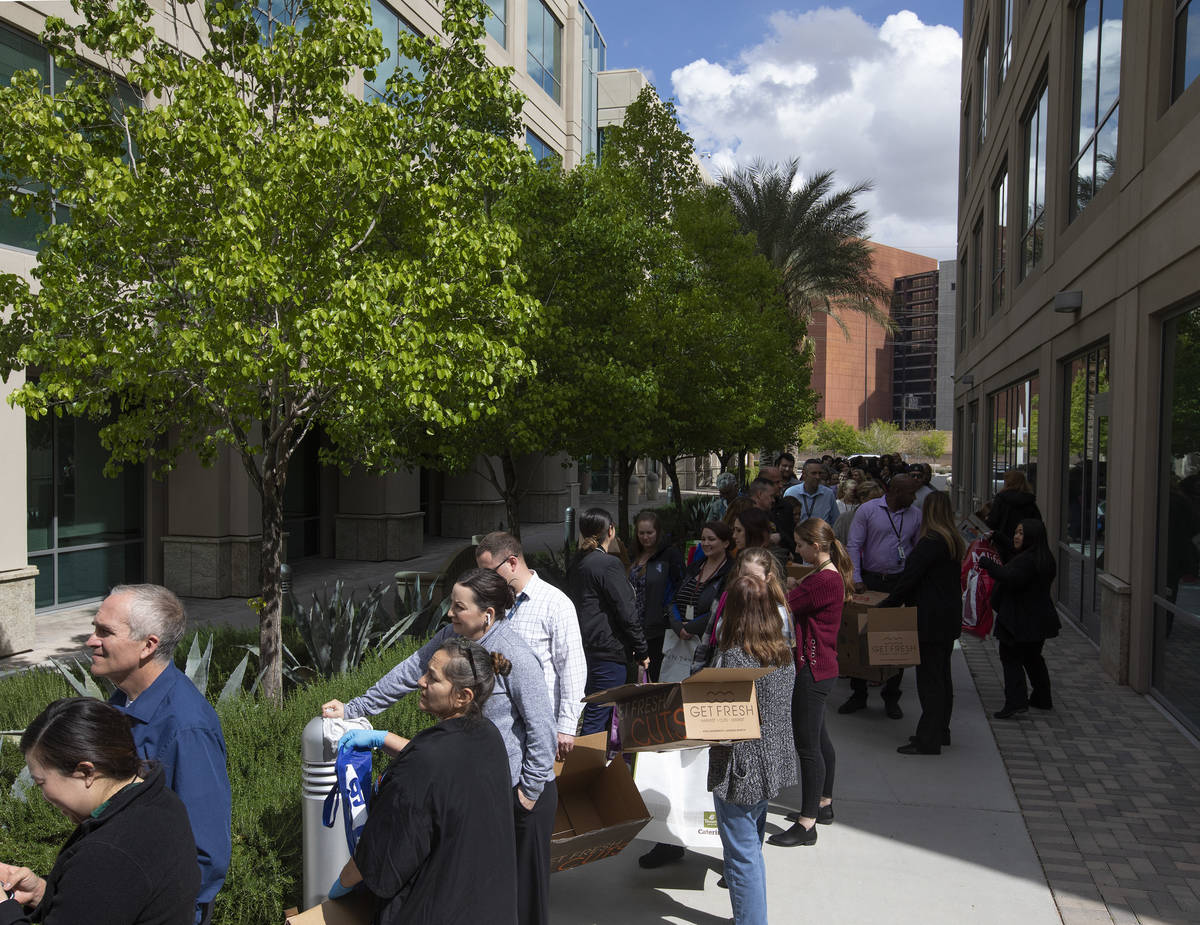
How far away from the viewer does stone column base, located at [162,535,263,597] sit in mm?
14227

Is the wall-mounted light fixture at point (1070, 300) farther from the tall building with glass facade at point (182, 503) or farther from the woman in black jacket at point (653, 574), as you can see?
the woman in black jacket at point (653, 574)

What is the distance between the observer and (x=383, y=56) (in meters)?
7.92

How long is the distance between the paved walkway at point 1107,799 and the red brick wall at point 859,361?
88679mm

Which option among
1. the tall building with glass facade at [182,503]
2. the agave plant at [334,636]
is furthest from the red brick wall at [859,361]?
the agave plant at [334,636]

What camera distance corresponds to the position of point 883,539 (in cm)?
865

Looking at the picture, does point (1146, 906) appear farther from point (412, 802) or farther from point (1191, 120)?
point (1191, 120)

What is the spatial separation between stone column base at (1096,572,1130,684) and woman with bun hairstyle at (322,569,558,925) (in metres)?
7.08

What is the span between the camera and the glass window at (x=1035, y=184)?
15.5m

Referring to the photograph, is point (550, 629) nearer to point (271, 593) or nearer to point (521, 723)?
point (521, 723)

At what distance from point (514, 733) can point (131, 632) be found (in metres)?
1.36

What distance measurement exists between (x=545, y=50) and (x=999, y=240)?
12724mm

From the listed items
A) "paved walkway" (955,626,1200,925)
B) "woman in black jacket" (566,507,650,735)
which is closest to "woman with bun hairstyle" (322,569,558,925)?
"woman in black jacket" (566,507,650,735)

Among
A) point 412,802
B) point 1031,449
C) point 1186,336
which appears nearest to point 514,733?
point 412,802

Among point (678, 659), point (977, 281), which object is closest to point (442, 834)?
point (678, 659)
